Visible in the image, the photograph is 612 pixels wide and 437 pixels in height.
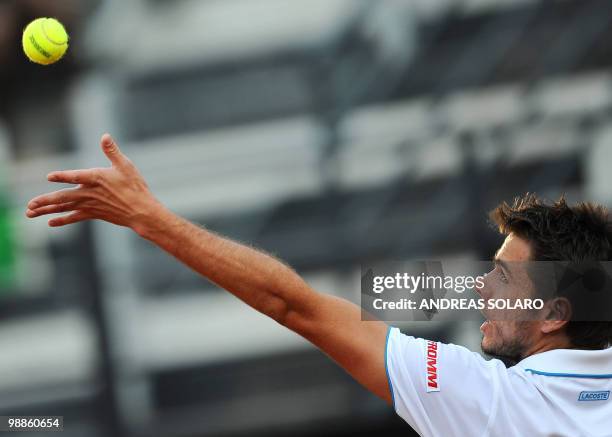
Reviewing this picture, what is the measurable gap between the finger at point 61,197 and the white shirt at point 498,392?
776 millimetres

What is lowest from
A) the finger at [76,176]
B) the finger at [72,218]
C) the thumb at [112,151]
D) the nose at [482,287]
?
the nose at [482,287]

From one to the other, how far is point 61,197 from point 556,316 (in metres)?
1.19

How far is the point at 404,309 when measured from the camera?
285 cm

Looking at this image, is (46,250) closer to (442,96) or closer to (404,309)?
(442,96)

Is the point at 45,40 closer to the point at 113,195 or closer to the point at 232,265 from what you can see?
the point at 113,195

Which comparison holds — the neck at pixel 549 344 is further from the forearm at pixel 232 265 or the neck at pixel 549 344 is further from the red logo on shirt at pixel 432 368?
the forearm at pixel 232 265

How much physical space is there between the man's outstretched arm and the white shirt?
0.07m

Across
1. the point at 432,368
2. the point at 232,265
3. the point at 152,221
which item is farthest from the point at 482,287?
the point at 152,221

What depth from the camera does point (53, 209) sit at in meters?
2.31

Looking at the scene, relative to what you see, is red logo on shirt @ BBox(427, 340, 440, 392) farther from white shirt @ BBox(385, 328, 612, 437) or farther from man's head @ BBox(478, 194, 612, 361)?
man's head @ BBox(478, 194, 612, 361)

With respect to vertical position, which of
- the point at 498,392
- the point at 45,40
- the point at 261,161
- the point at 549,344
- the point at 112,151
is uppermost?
the point at 261,161

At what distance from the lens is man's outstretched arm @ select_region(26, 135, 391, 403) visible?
2.31 m

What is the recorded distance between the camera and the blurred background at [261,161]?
23.8ft

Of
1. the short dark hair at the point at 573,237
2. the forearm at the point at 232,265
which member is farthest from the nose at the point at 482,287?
the forearm at the point at 232,265
